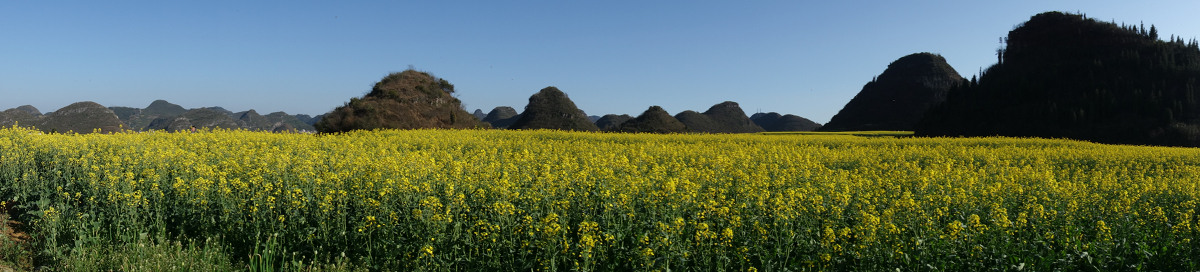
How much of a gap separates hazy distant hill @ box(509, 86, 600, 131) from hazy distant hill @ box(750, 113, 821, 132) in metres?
75.8

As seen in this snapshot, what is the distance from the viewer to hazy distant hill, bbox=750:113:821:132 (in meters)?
139

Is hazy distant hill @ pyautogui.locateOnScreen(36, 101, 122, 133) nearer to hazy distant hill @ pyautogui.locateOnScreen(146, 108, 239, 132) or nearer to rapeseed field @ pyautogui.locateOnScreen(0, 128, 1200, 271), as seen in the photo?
hazy distant hill @ pyautogui.locateOnScreen(146, 108, 239, 132)

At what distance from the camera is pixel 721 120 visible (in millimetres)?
108750

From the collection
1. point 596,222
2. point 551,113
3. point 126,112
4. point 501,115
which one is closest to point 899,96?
point 551,113

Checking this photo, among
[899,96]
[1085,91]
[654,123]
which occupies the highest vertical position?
[899,96]

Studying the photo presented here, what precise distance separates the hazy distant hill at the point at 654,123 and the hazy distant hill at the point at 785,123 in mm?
75712

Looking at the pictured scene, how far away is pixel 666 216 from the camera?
518cm

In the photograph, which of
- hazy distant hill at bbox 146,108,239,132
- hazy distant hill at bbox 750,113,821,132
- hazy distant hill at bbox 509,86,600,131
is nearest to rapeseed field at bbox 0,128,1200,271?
hazy distant hill at bbox 509,86,600,131

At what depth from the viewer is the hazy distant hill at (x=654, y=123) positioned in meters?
63.2

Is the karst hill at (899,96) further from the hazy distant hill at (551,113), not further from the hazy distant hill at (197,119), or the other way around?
the hazy distant hill at (197,119)

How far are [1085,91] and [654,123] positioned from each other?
154 ft

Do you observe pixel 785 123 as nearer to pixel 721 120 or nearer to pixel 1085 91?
pixel 721 120

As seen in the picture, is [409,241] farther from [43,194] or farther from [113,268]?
[43,194]

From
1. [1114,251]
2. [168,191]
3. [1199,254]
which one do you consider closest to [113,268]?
[168,191]
